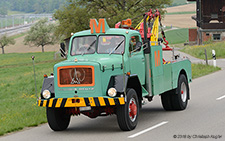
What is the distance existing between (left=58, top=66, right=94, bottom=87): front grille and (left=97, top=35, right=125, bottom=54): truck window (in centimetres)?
122

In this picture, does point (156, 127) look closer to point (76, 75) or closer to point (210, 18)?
point (76, 75)

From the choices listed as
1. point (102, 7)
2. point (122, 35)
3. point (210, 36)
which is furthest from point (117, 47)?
point (210, 36)

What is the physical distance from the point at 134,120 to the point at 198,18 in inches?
2362

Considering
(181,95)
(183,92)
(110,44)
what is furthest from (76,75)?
(183,92)

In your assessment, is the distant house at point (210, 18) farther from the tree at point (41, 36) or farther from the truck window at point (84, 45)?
the truck window at point (84, 45)

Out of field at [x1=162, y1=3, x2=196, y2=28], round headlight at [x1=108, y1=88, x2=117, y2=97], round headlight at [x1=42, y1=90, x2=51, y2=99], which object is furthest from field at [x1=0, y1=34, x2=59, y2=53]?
round headlight at [x1=108, y1=88, x2=117, y2=97]

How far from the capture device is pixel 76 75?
1017 cm

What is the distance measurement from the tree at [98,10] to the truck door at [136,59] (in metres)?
42.5

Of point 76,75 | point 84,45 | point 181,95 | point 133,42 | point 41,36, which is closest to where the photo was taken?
point 76,75

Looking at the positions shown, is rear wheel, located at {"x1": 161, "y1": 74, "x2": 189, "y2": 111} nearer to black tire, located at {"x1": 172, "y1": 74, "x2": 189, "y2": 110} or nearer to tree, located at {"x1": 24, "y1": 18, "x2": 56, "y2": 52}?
black tire, located at {"x1": 172, "y1": 74, "x2": 189, "y2": 110}

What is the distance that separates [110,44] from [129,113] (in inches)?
72.8

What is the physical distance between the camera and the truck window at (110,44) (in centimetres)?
1120

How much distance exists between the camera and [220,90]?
17.8 meters

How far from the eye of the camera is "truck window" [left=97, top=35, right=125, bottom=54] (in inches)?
441
